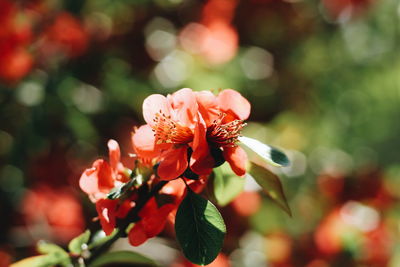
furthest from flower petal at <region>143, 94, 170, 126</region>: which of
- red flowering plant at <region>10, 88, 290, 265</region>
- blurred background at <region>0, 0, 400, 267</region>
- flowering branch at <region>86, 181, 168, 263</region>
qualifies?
blurred background at <region>0, 0, 400, 267</region>

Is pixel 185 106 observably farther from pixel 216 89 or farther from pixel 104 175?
pixel 216 89

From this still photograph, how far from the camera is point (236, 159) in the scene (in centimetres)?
73

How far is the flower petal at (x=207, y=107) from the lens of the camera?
0.74 m

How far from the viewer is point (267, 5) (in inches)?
93.7

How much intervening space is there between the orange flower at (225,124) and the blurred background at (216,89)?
0.72 m

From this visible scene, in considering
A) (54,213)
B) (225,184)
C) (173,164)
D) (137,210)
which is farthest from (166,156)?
(54,213)

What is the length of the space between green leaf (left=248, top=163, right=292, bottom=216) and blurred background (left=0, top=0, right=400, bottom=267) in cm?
62

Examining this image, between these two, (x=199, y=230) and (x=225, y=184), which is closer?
(x=199, y=230)

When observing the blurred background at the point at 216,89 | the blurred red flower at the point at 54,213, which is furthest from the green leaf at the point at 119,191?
the blurred red flower at the point at 54,213

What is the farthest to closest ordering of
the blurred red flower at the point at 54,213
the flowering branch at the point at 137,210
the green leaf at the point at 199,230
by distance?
the blurred red flower at the point at 54,213, the flowering branch at the point at 137,210, the green leaf at the point at 199,230

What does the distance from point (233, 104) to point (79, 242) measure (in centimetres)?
35

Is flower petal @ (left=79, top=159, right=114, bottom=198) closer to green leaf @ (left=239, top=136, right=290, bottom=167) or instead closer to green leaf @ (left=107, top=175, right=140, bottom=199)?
green leaf @ (left=107, top=175, right=140, bottom=199)

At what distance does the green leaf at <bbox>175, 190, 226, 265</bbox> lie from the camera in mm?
670

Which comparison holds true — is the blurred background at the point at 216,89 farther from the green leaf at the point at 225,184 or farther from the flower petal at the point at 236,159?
the flower petal at the point at 236,159
